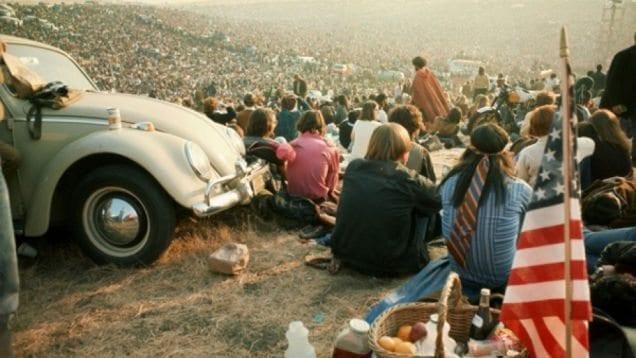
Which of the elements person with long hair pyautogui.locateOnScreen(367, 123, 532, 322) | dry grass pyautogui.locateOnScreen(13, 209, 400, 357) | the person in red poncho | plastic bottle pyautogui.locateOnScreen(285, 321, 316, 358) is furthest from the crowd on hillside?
plastic bottle pyautogui.locateOnScreen(285, 321, 316, 358)

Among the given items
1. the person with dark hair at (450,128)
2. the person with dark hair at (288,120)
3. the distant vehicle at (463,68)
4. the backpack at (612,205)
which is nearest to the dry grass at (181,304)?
the backpack at (612,205)

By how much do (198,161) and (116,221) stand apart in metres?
0.77

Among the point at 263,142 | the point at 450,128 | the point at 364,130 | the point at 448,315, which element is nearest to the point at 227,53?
the point at 450,128

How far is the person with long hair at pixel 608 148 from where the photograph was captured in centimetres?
472

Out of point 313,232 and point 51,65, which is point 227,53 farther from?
point 313,232

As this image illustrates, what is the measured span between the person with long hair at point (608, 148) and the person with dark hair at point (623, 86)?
1590 millimetres

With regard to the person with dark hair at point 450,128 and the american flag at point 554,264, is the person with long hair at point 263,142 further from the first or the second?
the person with dark hair at point 450,128

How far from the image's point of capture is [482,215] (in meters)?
3.15

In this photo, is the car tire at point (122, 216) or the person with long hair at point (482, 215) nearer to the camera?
the person with long hair at point (482, 215)

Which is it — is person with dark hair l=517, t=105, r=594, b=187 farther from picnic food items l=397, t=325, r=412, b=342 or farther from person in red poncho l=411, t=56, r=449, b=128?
person in red poncho l=411, t=56, r=449, b=128

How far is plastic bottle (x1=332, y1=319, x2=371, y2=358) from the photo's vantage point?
2455mm

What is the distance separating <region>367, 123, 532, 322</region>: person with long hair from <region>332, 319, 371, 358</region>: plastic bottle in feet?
2.31

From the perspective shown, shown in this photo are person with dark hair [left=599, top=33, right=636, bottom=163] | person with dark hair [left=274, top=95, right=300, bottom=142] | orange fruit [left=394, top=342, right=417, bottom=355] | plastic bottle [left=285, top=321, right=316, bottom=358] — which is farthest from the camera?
person with dark hair [left=274, top=95, right=300, bottom=142]

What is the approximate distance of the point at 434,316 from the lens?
234cm
